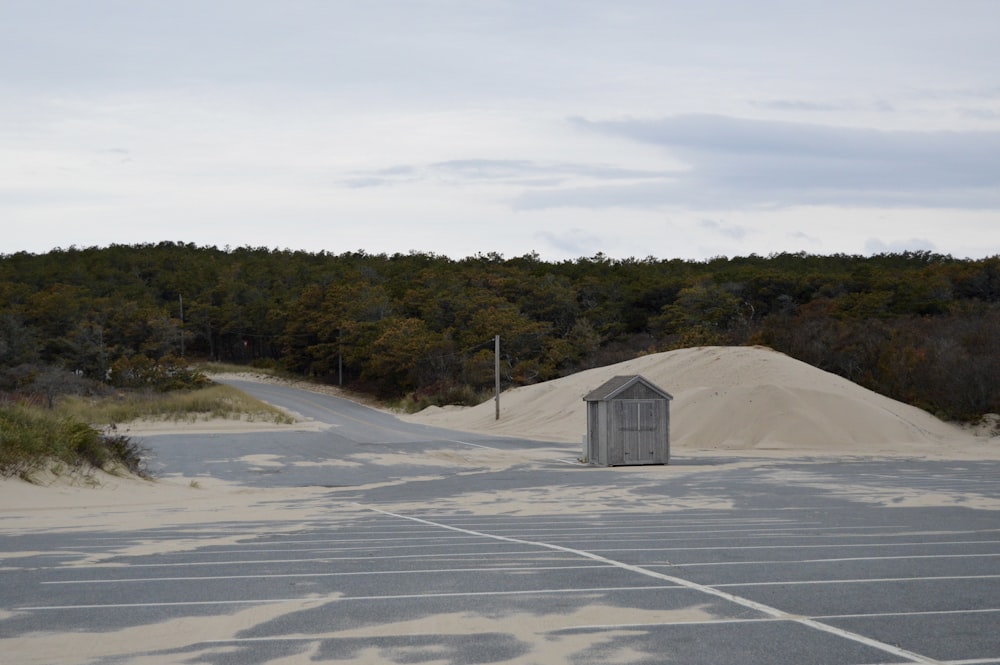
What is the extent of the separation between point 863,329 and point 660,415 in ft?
87.6

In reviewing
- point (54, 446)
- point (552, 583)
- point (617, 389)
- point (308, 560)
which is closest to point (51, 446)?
point (54, 446)

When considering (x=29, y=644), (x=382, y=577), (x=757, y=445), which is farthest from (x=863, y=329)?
(x=29, y=644)

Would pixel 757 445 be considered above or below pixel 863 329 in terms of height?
below

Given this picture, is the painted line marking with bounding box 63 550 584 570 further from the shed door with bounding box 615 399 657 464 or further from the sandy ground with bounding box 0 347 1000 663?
the shed door with bounding box 615 399 657 464

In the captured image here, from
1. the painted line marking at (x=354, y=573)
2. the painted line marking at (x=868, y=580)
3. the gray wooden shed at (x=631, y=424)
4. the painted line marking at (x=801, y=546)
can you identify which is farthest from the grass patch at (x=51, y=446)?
the painted line marking at (x=868, y=580)

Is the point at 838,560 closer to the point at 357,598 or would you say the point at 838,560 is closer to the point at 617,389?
the point at 357,598

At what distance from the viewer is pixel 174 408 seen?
50.7m

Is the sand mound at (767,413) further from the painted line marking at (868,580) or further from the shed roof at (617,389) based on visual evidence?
the painted line marking at (868,580)

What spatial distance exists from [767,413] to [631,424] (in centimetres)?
1127

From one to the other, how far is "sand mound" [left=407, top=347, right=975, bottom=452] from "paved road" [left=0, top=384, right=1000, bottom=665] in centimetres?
1909

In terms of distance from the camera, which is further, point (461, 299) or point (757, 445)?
point (461, 299)

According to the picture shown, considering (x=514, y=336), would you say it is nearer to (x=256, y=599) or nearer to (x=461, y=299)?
(x=461, y=299)

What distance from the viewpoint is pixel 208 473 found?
1102 inches

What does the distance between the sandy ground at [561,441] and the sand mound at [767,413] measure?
0.07m
